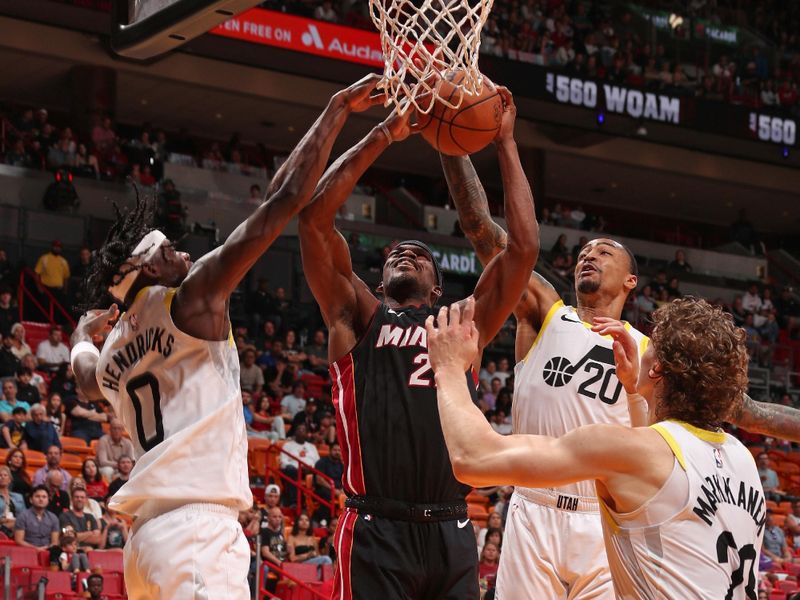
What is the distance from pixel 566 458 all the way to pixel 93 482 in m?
8.98

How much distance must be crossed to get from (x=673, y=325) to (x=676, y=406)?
22 cm

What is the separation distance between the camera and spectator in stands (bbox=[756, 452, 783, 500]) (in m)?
16.6

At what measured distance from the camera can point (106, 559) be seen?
1011 centimetres

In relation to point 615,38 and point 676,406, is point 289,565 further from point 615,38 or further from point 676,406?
point 615,38

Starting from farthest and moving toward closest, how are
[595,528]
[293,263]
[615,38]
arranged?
[615,38] → [293,263] → [595,528]

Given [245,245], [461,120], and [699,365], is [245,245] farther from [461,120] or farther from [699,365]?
[699,365]

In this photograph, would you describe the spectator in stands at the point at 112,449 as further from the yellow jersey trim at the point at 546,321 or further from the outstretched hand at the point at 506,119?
the outstretched hand at the point at 506,119

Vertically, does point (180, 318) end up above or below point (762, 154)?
below

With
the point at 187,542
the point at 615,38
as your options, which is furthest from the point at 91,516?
the point at 615,38

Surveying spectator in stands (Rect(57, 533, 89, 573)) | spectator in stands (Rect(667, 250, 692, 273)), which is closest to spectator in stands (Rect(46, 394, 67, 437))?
spectator in stands (Rect(57, 533, 89, 573))

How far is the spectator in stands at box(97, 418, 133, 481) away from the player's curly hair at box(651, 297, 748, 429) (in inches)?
360

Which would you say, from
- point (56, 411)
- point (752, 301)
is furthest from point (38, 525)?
point (752, 301)

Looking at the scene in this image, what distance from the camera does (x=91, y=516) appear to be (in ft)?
34.9

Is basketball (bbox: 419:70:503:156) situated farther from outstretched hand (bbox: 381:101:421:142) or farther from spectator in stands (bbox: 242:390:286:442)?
spectator in stands (bbox: 242:390:286:442)
